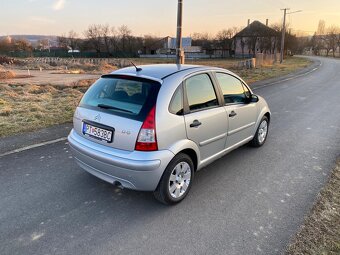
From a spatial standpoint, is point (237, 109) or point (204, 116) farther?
point (237, 109)

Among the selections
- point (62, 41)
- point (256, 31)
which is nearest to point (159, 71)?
point (256, 31)

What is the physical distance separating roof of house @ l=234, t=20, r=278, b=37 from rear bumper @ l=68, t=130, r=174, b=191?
228 ft

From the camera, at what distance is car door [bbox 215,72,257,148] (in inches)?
165

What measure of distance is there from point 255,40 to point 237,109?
73056mm

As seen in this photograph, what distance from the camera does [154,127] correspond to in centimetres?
304

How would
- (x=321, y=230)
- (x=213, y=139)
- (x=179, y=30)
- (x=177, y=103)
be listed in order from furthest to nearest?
(x=179, y=30), (x=213, y=139), (x=177, y=103), (x=321, y=230)

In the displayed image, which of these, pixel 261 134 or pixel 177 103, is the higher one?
pixel 177 103

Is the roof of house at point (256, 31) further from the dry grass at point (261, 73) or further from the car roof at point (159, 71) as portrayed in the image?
the car roof at point (159, 71)

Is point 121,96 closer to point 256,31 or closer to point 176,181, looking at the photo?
point 176,181

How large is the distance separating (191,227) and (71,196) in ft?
5.17

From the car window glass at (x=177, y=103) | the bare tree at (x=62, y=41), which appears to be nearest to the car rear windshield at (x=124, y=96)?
the car window glass at (x=177, y=103)

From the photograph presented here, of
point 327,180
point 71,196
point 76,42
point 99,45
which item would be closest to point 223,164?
point 327,180

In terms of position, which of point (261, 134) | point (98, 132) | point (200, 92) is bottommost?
point (261, 134)

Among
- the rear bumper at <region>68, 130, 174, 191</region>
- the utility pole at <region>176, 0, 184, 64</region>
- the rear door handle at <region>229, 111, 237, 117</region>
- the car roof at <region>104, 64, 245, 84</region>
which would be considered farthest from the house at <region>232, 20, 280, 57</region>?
the rear bumper at <region>68, 130, 174, 191</region>
